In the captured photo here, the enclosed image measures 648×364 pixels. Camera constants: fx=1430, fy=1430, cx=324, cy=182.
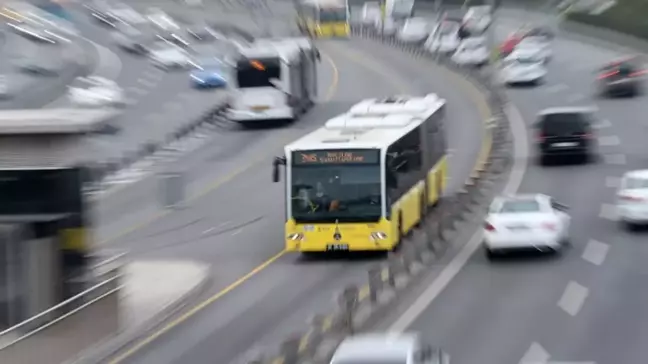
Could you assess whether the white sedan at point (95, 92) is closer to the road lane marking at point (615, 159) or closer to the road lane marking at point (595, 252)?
the road lane marking at point (615, 159)

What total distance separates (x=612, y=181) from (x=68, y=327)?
23139 millimetres

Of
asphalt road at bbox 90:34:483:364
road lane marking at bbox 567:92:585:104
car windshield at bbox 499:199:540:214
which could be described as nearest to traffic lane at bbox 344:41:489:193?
A: asphalt road at bbox 90:34:483:364

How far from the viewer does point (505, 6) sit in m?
124

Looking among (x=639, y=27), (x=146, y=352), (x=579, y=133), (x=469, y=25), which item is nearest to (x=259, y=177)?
(x=579, y=133)

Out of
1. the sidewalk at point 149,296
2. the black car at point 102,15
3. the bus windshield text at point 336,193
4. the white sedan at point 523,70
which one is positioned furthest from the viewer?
the black car at point 102,15

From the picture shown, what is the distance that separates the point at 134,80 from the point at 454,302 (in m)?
50.8

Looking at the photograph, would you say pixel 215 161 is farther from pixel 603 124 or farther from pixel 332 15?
pixel 332 15

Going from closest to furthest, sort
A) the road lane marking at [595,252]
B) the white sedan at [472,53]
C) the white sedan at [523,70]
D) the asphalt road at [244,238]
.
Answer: the asphalt road at [244,238], the road lane marking at [595,252], the white sedan at [523,70], the white sedan at [472,53]

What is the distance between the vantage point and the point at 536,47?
74375mm

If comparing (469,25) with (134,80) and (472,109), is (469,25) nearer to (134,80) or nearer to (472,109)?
(134,80)

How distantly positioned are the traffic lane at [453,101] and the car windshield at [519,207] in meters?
10.7

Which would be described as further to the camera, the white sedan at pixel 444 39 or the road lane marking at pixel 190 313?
the white sedan at pixel 444 39

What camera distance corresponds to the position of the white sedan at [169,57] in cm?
7925

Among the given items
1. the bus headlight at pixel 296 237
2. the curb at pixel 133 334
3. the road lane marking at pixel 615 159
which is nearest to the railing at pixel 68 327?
the curb at pixel 133 334
